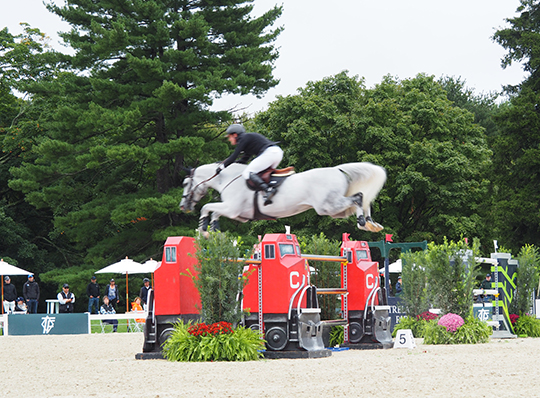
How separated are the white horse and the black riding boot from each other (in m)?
0.06

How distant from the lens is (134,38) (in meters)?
26.8

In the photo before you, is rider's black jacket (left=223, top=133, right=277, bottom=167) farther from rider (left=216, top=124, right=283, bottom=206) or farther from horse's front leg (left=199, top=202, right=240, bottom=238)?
horse's front leg (left=199, top=202, right=240, bottom=238)

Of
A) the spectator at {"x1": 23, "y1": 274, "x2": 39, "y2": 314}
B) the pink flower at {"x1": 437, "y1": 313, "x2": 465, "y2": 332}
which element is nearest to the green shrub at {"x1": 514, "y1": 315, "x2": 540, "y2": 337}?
the pink flower at {"x1": 437, "y1": 313, "x2": 465, "y2": 332}

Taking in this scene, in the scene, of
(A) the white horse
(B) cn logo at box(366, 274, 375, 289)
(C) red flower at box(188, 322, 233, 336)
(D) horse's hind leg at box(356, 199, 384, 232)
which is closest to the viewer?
(D) horse's hind leg at box(356, 199, 384, 232)

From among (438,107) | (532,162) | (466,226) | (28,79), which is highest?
(28,79)

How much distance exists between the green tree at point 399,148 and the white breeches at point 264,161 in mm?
20681

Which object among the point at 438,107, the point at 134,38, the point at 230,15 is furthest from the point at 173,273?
the point at 438,107

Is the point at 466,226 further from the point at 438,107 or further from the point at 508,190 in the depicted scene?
the point at 438,107

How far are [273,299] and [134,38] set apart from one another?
17.5 meters

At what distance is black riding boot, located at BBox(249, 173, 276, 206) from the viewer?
8781 mm

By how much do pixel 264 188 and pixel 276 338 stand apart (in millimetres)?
3923

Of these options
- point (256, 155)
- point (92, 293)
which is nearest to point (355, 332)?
point (256, 155)

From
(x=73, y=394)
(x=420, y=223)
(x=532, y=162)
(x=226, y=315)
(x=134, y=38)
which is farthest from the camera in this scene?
(x=420, y=223)

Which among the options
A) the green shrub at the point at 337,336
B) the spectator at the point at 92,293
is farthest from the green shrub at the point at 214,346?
the spectator at the point at 92,293
